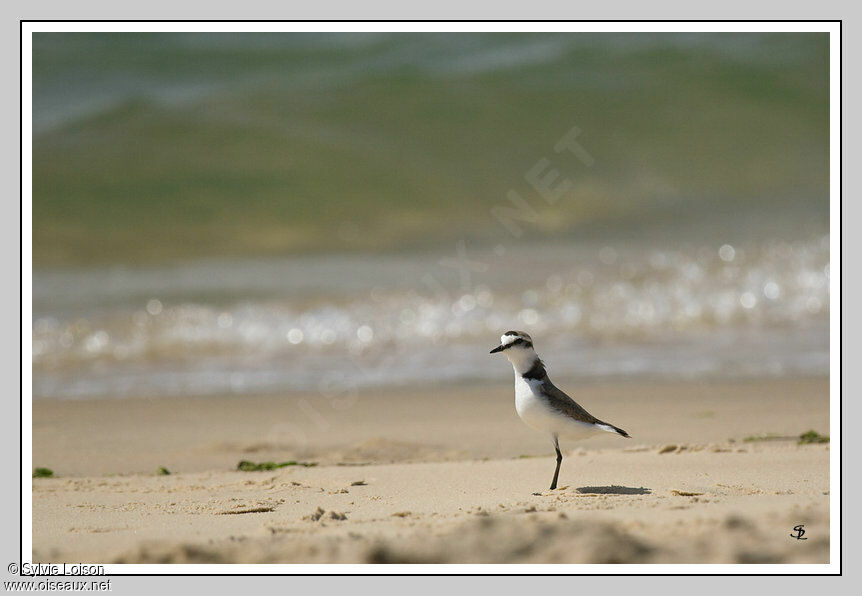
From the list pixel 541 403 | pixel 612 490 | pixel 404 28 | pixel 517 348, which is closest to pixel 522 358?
pixel 517 348

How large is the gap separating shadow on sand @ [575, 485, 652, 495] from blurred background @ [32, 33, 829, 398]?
2552 millimetres

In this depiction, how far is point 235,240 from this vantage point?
10.2 metres

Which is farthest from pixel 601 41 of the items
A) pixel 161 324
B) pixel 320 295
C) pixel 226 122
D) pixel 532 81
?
pixel 161 324

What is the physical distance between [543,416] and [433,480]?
0.65 m

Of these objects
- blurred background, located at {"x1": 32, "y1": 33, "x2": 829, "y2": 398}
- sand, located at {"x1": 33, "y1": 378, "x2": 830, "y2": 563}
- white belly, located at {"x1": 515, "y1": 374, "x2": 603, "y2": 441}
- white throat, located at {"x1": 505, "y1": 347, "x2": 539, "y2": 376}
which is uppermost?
blurred background, located at {"x1": 32, "y1": 33, "x2": 829, "y2": 398}

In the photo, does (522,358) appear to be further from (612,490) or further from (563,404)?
(612,490)

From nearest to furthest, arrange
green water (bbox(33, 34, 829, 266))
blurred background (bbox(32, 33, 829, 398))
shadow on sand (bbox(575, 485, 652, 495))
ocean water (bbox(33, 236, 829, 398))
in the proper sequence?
shadow on sand (bbox(575, 485, 652, 495)) → ocean water (bbox(33, 236, 829, 398)) → blurred background (bbox(32, 33, 829, 398)) → green water (bbox(33, 34, 829, 266))

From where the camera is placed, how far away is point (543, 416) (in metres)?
3.41

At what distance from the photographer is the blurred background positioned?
6895 mm

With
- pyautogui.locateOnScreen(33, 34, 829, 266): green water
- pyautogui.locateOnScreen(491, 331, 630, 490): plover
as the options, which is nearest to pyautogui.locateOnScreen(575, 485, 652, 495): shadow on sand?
pyautogui.locateOnScreen(491, 331, 630, 490): plover

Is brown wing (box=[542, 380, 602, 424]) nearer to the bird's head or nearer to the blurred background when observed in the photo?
the bird's head

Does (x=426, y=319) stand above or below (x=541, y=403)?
above

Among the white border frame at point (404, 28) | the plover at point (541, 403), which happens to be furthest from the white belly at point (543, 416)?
the white border frame at point (404, 28)

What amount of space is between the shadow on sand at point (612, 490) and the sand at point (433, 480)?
0.02 meters
